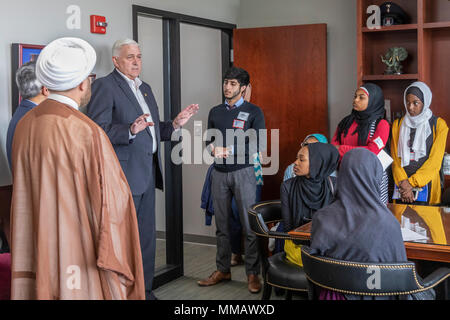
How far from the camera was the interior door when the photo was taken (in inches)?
193

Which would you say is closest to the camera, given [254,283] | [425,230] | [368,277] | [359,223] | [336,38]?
[368,277]

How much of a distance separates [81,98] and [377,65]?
3.40 meters

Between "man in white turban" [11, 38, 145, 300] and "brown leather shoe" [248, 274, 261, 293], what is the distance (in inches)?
89.3

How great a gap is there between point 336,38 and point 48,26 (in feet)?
8.78

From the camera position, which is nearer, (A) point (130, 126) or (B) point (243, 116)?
(A) point (130, 126)

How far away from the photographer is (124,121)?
3.46 metres

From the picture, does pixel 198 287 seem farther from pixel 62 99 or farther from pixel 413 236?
pixel 62 99

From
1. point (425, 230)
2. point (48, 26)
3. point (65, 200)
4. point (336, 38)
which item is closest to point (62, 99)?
point (65, 200)

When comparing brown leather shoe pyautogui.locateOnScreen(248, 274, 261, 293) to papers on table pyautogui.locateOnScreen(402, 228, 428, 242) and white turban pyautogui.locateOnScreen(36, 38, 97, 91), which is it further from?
white turban pyautogui.locateOnScreen(36, 38, 97, 91)

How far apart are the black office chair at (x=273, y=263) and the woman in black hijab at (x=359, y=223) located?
558 mm

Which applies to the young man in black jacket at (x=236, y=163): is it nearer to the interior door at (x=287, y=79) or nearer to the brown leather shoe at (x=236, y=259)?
the brown leather shoe at (x=236, y=259)

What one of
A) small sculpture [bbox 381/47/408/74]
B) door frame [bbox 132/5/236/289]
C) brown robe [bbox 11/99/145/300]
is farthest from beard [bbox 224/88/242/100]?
brown robe [bbox 11/99/145/300]

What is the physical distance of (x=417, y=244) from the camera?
2.48m
